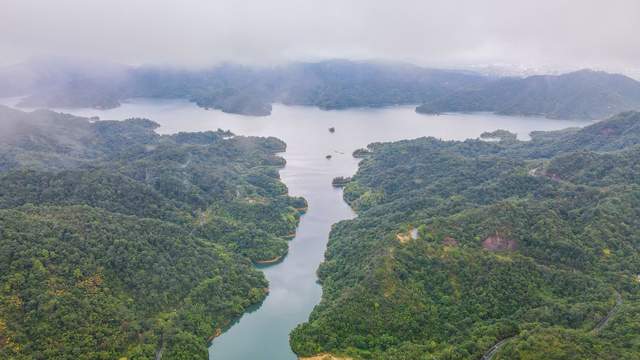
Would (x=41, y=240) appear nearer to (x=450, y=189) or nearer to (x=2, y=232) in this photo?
(x=2, y=232)

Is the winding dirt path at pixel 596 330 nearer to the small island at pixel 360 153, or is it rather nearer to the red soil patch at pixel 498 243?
the red soil patch at pixel 498 243

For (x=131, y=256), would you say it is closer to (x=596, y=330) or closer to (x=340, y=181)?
(x=596, y=330)

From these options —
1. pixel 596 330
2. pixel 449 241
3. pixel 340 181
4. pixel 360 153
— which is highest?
pixel 360 153

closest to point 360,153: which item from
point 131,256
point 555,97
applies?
point 131,256

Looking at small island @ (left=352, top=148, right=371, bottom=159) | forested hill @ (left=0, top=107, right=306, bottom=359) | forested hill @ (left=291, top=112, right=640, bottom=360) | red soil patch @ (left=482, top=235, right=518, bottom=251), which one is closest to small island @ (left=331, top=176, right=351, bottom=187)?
forested hill @ (left=0, top=107, right=306, bottom=359)

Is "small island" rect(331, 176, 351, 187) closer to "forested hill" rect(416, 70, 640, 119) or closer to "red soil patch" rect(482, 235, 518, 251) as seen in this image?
"red soil patch" rect(482, 235, 518, 251)

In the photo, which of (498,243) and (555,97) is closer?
(498,243)
